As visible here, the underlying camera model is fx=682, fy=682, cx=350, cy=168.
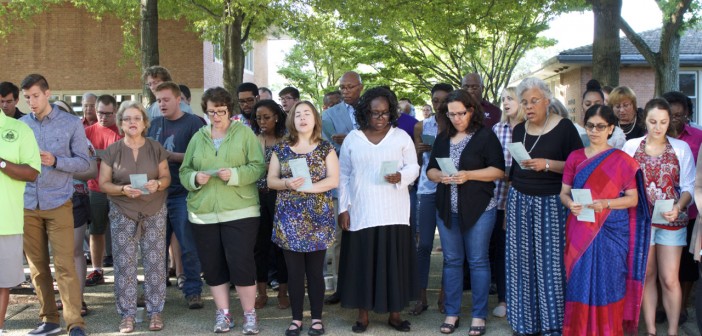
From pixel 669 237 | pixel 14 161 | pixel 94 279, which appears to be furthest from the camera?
pixel 94 279

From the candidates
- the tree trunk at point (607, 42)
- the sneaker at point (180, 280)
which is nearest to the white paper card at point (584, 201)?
the sneaker at point (180, 280)

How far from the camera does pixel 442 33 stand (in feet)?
58.2

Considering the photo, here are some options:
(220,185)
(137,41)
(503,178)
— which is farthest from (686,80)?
(220,185)

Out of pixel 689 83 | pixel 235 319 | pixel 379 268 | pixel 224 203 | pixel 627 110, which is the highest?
pixel 689 83

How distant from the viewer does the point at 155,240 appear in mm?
6188

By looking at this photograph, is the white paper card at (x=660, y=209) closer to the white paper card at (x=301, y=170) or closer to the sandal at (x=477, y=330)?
the sandal at (x=477, y=330)

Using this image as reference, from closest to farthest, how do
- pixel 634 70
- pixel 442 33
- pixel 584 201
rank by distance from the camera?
pixel 584 201 → pixel 442 33 → pixel 634 70

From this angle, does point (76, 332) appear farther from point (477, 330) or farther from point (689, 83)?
point (689, 83)

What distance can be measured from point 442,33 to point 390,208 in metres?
12.6

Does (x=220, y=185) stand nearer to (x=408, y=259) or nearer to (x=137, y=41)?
(x=408, y=259)

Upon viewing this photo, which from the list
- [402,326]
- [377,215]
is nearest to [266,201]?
[377,215]

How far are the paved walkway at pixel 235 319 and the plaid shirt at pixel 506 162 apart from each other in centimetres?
113

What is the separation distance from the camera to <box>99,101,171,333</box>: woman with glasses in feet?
19.9

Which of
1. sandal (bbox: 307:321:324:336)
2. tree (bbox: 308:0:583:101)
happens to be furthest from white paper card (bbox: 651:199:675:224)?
tree (bbox: 308:0:583:101)
